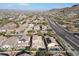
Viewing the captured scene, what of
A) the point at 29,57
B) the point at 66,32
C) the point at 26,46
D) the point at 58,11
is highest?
the point at 58,11

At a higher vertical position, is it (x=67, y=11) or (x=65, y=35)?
(x=67, y=11)

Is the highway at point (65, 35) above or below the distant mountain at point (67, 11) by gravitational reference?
below

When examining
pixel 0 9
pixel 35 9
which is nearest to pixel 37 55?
pixel 35 9

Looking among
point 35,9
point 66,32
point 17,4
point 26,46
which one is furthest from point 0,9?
point 66,32

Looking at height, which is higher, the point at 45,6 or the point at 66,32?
the point at 45,6

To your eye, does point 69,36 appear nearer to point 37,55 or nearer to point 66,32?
point 66,32

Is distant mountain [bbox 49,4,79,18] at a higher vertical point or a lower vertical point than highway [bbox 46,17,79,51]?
higher

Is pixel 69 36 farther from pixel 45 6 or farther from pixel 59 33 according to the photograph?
pixel 45 6
